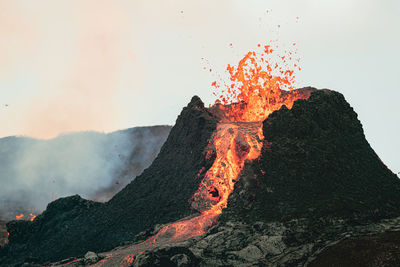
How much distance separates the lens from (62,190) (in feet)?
164

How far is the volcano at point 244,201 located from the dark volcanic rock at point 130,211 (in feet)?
0.25

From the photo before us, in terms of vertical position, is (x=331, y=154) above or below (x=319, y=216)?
above

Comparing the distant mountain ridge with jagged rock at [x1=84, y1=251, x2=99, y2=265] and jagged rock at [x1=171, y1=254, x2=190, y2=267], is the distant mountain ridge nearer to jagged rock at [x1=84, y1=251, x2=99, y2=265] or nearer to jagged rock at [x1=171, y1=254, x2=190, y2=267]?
jagged rock at [x1=84, y1=251, x2=99, y2=265]

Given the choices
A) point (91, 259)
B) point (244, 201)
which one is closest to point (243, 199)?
point (244, 201)

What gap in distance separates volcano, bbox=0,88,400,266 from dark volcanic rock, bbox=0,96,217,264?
0.25 ft

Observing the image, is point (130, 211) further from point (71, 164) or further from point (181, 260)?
point (71, 164)

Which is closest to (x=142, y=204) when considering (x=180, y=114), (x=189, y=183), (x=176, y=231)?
(x=189, y=183)

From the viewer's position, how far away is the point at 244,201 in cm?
1498

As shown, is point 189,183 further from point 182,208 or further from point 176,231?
point 176,231

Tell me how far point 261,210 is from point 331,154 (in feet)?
13.7

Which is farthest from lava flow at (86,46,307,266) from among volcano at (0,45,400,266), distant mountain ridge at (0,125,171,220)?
distant mountain ridge at (0,125,171,220)

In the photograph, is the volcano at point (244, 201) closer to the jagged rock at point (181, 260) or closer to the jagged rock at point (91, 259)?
the jagged rock at point (181, 260)

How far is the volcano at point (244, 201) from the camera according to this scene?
12.7 meters

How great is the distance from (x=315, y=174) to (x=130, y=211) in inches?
437
